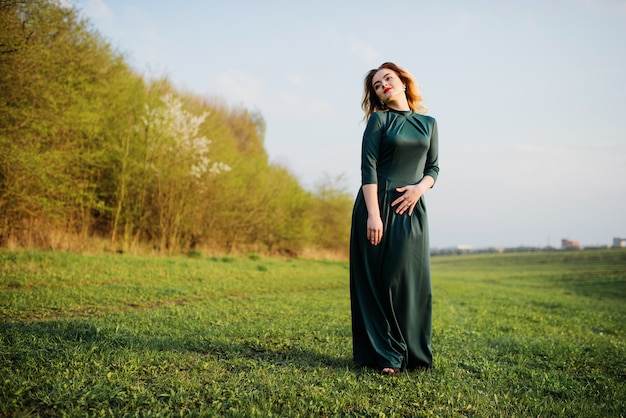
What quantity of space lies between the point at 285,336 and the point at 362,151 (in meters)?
2.56

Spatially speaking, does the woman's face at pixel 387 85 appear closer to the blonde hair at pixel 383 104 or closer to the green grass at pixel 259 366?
the blonde hair at pixel 383 104

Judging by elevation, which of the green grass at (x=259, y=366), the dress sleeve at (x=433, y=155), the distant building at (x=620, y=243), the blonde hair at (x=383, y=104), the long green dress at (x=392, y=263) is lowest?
the green grass at (x=259, y=366)

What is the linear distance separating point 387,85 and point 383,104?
0.25 m

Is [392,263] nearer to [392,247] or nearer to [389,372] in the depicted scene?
[392,247]

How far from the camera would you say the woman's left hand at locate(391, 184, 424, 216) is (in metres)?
3.63

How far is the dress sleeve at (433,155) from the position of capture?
3912 millimetres

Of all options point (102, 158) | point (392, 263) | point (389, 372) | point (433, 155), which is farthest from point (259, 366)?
point (102, 158)

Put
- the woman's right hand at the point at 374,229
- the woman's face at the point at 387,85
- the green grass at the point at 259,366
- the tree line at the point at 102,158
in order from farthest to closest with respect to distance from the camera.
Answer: the tree line at the point at 102,158 → the woman's face at the point at 387,85 → the woman's right hand at the point at 374,229 → the green grass at the point at 259,366

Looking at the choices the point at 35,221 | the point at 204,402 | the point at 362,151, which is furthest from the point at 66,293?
the point at 35,221

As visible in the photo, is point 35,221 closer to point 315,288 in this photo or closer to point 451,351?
point 315,288

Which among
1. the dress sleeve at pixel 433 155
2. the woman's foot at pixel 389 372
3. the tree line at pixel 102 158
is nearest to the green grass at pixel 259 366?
the woman's foot at pixel 389 372

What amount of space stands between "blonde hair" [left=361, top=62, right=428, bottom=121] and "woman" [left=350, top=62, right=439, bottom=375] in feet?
0.68

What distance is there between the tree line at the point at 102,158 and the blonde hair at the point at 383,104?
11017 millimetres

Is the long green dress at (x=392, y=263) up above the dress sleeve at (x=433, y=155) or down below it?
below
